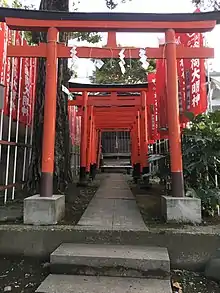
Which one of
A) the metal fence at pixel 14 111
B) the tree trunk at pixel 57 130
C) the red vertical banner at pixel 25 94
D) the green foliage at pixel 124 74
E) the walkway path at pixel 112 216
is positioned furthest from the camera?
the green foliage at pixel 124 74

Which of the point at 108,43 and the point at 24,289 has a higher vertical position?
the point at 108,43

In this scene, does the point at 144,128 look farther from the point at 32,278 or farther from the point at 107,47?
the point at 32,278

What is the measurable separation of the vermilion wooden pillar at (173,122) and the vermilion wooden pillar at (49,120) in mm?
1821

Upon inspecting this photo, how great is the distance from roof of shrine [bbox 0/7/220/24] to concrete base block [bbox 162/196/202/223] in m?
2.79

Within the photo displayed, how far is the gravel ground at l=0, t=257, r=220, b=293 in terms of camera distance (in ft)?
9.48

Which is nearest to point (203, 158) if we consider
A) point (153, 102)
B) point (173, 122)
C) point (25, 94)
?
point (173, 122)

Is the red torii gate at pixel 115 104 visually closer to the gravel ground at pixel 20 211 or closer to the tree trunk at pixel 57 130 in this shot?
the tree trunk at pixel 57 130

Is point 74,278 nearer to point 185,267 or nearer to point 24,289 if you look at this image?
point 24,289

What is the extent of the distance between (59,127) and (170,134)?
2587mm

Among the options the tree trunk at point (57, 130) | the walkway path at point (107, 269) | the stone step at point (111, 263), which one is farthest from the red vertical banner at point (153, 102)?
the stone step at point (111, 263)

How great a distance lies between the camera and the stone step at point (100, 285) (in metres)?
2.60

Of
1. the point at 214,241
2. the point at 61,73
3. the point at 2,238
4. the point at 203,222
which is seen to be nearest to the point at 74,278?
the point at 2,238

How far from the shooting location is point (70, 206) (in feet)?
16.4

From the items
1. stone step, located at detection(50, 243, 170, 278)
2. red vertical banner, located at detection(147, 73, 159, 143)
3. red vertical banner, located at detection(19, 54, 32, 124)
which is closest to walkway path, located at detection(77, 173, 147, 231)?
stone step, located at detection(50, 243, 170, 278)
